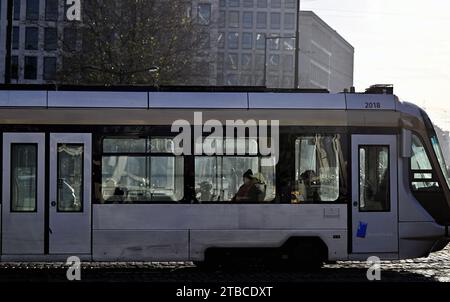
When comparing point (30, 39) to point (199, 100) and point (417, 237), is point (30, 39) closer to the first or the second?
point (199, 100)

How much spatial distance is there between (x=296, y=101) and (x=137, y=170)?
2.95m

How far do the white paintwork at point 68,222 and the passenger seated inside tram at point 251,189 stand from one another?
95.8 inches

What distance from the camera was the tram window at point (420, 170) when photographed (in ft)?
46.0

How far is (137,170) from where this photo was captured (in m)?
13.4

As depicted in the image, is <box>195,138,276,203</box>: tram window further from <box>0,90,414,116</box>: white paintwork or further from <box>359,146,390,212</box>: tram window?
<box>359,146,390,212</box>: tram window

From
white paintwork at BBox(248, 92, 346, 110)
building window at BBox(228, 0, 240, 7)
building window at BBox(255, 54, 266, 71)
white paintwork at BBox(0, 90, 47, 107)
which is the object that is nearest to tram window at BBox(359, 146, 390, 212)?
white paintwork at BBox(248, 92, 346, 110)

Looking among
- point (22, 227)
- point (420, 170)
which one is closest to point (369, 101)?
point (420, 170)

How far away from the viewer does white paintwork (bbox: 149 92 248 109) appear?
13695 mm

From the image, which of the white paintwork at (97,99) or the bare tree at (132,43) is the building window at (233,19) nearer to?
the bare tree at (132,43)

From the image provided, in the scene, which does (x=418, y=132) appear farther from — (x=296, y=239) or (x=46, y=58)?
(x=46, y=58)

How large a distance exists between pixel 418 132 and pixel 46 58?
266 ft

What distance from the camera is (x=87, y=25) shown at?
118 ft

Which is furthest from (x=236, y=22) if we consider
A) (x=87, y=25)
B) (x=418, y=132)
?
(x=418, y=132)

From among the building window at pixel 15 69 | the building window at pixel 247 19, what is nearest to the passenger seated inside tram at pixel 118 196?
the building window at pixel 15 69
